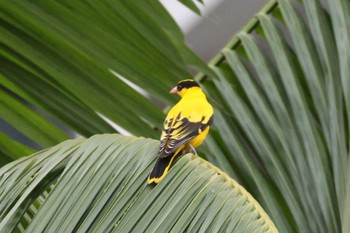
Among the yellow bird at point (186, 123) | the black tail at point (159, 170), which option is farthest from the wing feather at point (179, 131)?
the black tail at point (159, 170)

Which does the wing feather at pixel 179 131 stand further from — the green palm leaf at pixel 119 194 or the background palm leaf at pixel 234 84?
the green palm leaf at pixel 119 194

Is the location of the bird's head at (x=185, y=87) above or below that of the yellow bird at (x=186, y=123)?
above

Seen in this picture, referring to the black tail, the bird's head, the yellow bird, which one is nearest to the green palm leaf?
the black tail

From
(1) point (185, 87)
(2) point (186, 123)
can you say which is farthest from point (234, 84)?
(2) point (186, 123)

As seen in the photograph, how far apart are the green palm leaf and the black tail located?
0.01m

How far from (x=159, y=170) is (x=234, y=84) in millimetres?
1524

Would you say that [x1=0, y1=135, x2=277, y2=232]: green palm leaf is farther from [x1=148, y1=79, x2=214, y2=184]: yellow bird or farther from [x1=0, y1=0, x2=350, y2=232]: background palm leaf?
[x1=0, y1=0, x2=350, y2=232]: background palm leaf

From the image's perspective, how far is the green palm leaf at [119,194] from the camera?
1520 millimetres

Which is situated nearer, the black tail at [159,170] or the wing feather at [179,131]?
the black tail at [159,170]

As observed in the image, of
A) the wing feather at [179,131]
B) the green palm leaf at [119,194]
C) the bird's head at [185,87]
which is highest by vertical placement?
the bird's head at [185,87]

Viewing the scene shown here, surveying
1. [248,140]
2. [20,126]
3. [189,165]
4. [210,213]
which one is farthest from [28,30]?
[248,140]

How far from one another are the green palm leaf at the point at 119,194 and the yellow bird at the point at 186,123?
11 centimetres

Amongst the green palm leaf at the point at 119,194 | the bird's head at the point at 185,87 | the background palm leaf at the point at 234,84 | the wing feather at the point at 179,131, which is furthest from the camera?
the bird's head at the point at 185,87

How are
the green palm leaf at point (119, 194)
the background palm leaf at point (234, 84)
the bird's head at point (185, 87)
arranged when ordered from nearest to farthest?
1. the green palm leaf at point (119, 194)
2. the background palm leaf at point (234, 84)
3. the bird's head at point (185, 87)
